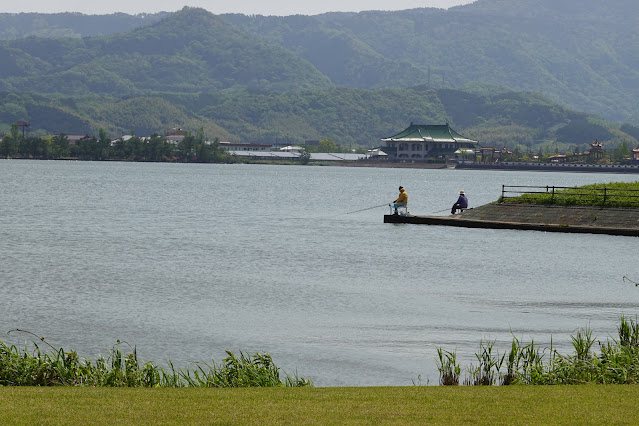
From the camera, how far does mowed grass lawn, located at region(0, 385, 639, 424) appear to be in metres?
14.2

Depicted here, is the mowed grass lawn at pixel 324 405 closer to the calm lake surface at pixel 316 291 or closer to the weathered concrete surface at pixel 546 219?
the calm lake surface at pixel 316 291

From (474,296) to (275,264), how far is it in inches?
544

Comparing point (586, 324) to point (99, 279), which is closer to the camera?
point (586, 324)

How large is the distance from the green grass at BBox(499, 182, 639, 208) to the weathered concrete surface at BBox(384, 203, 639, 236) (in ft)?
2.11

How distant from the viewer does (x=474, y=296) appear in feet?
117

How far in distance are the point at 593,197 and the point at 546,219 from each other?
12.6 ft

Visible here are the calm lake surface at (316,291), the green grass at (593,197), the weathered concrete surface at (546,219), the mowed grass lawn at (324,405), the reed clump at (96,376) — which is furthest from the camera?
the green grass at (593,197)

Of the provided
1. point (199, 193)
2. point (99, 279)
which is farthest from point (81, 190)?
point (99, 279)

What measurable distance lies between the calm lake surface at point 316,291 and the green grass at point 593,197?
5.00m

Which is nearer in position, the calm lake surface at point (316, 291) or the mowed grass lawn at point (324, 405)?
the mowed grass lawn at point (324, 405)

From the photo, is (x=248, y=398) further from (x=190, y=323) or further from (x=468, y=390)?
(x=190, y=323)

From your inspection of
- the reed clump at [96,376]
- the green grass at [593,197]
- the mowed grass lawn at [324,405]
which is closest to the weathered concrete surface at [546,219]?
the green grass at [593,197]

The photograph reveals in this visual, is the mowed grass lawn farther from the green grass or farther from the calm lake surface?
the green grass

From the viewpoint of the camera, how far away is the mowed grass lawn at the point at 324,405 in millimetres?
14203
